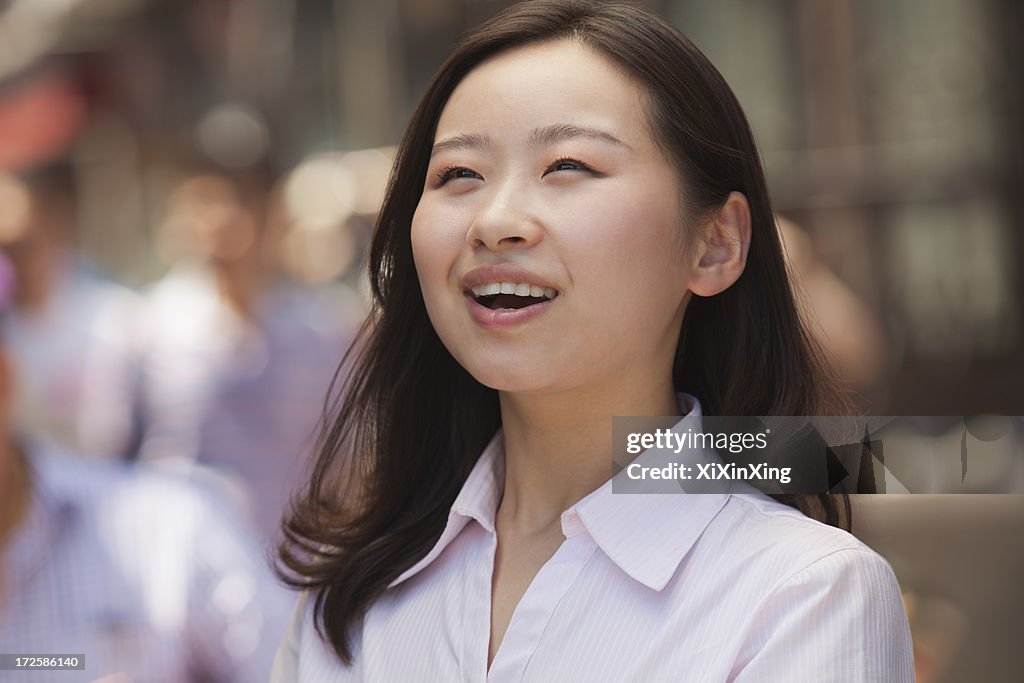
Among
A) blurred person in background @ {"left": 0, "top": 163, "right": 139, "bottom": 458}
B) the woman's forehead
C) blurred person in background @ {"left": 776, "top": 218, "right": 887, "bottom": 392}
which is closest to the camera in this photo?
the woman's forehead

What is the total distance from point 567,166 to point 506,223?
2.6 inches

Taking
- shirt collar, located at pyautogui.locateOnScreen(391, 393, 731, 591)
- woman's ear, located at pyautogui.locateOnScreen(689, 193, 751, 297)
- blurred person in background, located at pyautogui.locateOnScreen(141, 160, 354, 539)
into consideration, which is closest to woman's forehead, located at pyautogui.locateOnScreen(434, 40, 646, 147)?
woman's ear, located at pyautogui.locateOnScreen(689, 193, 751, 297)

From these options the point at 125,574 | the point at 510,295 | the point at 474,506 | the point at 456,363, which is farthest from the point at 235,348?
the point at 510,295

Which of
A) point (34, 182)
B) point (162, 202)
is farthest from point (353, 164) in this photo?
point (34, 182)

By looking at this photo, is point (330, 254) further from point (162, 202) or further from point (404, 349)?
point (404, 349)

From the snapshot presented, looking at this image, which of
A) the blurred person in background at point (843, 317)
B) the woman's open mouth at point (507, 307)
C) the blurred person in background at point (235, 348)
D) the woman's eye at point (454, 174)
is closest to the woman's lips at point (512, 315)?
the woman's open mouth at point (507, 307)

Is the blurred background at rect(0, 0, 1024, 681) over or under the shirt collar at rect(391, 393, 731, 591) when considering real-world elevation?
over

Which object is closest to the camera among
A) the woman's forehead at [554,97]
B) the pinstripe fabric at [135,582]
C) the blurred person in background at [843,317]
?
the woman's forehead at [554,97]

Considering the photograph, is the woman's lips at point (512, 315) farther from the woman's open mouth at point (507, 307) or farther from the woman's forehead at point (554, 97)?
the woman's forehead at point (554, 97)

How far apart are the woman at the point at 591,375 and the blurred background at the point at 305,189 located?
1.07 metres

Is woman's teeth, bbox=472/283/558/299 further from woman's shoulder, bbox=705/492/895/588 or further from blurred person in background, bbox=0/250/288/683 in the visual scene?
blurred person in background, bbox=0/250/288/683

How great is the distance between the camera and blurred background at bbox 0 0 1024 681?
2406 millimetres

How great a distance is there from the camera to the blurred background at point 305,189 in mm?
2406

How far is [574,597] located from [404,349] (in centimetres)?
30
